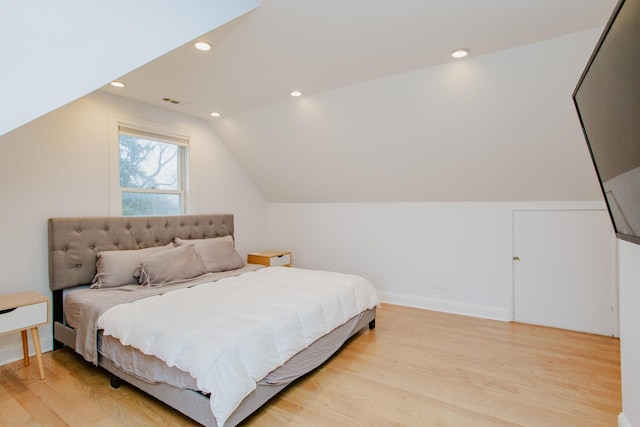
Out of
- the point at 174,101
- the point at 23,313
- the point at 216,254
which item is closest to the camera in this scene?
the point at 23,313

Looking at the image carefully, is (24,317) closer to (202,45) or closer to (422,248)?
(202,45)

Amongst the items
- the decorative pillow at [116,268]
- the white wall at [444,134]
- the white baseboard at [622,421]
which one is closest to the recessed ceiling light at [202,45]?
the white wall at [444,134]

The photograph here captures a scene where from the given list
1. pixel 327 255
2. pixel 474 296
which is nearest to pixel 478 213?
pixel 474 296

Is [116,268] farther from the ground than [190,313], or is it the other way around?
[116,268]

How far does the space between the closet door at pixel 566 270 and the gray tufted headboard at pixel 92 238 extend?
378cm

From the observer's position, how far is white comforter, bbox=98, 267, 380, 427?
1.68 m

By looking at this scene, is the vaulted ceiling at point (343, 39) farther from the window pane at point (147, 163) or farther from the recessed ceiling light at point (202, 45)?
the window pane at point (147, 163)

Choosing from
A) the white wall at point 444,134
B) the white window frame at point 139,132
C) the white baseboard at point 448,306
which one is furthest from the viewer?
the white baseboard at point 448,306

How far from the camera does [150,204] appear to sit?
147 inches

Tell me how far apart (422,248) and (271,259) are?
200 centimetres

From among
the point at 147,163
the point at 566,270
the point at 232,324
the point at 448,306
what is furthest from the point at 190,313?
the point at 566,270

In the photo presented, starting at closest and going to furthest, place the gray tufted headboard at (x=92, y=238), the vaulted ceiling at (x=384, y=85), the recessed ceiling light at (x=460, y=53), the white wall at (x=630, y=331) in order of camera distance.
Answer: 1. the white wall at (x=630, y=331)
2. the vaulted ceiling at (x=384, y=85)
3. the recessed ceiling light at (x=460, y=53)
4. the gray tufted headboard at (x=92, y=238)

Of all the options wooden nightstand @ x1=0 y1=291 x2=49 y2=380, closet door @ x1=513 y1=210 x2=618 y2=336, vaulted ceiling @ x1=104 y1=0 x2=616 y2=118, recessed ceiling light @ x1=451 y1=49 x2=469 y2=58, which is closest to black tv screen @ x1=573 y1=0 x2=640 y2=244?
vaulted ceiling @ x1=104 y1=0 x2=616 y2=118

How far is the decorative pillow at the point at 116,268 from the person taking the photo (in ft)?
9.57
